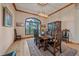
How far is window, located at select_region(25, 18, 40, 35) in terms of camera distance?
2027 mm

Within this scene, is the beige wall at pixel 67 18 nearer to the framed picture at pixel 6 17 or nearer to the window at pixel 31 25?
the window at pixel 31 25

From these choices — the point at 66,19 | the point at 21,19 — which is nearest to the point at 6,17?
the point at 21,19

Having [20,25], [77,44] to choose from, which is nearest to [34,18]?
[20,25]

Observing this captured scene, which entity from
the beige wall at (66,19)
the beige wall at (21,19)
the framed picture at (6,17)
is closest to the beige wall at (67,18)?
the beige wall at (66,19)

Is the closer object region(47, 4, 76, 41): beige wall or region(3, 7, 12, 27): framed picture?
region(47, 4, 76, 41): beige wall

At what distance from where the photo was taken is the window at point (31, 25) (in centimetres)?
203

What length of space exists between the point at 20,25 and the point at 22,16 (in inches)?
8.2

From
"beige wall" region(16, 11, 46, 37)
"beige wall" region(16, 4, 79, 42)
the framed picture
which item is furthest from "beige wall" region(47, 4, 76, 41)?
the framed picture

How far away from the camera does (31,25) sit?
6.84ft

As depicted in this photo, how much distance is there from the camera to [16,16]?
6.66ft

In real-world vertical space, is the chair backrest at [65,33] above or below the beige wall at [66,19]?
below

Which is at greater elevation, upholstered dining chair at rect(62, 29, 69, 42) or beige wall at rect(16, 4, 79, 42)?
beige wall at rect(16, 4, 79, 42)

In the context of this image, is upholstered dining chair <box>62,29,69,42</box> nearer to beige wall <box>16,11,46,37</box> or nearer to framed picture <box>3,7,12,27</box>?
beige wall <box>16,11,46,37</box>

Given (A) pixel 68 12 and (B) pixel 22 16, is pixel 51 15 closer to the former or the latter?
(A) pixel 68 12
